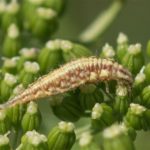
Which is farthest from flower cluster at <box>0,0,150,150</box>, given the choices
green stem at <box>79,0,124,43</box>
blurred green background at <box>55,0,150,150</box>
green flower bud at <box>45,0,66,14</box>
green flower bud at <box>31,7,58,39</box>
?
blurred green background at <box>55,0,150,150</box>

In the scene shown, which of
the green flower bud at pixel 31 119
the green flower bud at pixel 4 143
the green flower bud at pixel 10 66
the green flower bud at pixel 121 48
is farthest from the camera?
the green flower bud at pixel 10 66

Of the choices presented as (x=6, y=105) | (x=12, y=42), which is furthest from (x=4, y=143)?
(x=12, y=42)

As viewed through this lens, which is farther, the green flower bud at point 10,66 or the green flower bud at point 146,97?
the green flower bud at point 10,66

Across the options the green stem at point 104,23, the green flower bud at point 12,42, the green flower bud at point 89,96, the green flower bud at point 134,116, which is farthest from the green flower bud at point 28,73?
the green stem at point 104,23

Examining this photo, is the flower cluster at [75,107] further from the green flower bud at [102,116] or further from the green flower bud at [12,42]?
the green flower bud at [12,42]

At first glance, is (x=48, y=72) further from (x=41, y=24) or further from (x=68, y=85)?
(x=41, y=24)

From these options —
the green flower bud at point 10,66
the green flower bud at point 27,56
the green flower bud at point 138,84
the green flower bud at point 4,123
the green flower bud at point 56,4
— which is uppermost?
the green flower bud at point 56,4

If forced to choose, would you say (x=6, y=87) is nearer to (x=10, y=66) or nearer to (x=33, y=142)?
(x=10, y=66)
